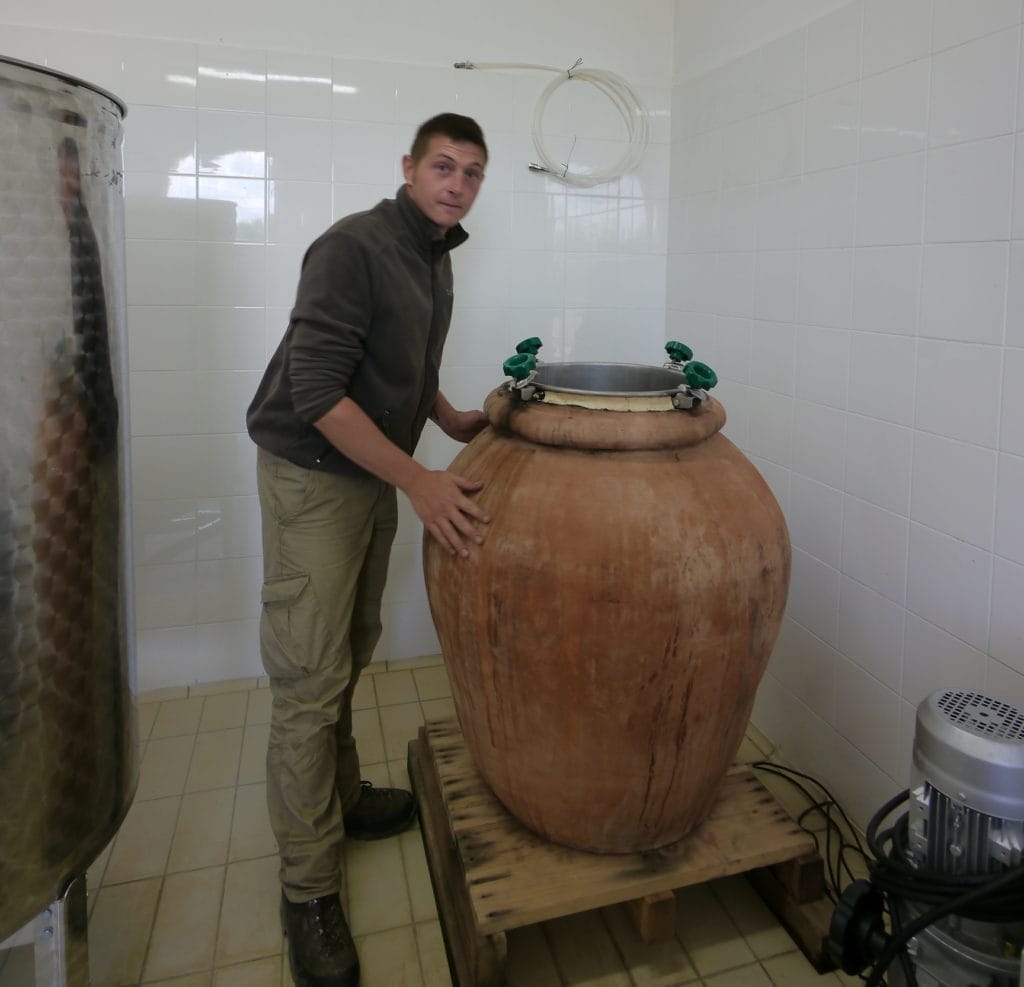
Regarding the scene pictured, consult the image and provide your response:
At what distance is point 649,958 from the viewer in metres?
1.47

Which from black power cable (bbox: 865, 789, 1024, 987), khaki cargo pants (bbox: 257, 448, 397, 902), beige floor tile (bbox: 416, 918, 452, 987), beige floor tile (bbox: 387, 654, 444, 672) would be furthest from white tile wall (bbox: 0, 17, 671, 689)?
black power cable (bbox: 865, 789, 1024, 987)

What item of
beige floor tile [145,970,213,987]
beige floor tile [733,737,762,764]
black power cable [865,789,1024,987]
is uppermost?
black power cable [865,789,1024,987]

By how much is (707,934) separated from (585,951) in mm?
233

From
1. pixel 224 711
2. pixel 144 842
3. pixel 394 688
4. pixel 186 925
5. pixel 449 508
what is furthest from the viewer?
pixel 394 688

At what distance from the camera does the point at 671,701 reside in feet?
4.15

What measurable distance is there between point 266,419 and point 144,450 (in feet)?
3.07

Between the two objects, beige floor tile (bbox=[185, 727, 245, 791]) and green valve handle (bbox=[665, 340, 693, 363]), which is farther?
beige floor tile (bbox=[185, 727, 245, 791])

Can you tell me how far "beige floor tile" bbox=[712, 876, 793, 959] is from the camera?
4.88 feet

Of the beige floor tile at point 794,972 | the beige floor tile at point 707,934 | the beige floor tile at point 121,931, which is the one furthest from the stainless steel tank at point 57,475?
the beige floor tile at point 794,972

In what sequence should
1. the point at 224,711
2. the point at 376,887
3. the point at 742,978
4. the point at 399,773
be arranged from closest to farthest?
1. the point at 742,978
2. the point at 376,887
3. the point at 399,773
4. the point at 224,711

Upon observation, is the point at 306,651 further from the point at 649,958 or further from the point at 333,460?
the point at 649,958

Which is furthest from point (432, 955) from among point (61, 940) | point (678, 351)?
point (678, 351)

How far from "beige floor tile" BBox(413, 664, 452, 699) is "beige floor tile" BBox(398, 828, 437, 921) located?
0.59 m

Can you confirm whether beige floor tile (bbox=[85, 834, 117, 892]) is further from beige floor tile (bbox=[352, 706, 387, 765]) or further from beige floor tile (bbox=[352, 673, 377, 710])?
beige floor tile (bbox=[352, 673, 377, 710])
